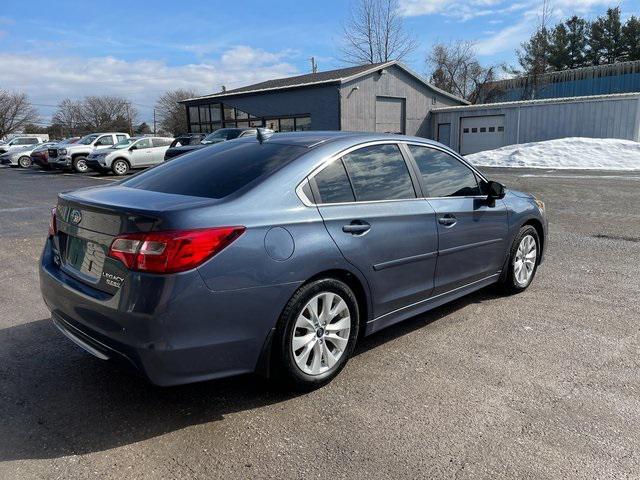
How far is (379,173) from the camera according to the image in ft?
12.4

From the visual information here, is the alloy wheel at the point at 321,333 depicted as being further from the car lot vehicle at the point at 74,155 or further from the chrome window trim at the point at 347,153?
the car lot vehicle at the point at 74,155

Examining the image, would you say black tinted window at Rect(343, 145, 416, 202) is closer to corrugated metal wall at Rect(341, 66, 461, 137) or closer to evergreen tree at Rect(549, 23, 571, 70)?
corrugated metal wall at Rect(341, 66, 461, 137)

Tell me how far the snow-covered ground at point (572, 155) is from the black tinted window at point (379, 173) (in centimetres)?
1926

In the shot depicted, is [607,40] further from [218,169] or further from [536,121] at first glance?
[218,169]

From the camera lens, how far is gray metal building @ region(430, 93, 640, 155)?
25.6 m

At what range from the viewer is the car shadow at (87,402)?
2.78 metres

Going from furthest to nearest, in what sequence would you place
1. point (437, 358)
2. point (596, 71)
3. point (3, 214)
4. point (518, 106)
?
point (596, 71), point (518, 106), point (3, 214), point (437, 358)

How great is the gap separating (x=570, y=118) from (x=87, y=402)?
1149 inches

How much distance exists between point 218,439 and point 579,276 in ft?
15.0

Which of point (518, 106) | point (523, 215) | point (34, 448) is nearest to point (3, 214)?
point (34, 448)

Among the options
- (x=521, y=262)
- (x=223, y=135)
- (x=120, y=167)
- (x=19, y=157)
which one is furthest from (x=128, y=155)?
(x=521, y=262)

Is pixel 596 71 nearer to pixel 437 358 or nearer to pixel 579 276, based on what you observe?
pixel 579 276

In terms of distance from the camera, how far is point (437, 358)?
3.72 meters

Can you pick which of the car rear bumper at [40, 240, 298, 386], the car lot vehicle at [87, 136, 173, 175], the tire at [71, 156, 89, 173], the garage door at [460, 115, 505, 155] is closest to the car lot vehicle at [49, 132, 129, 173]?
the tire at [71, 156, 89, 173]
